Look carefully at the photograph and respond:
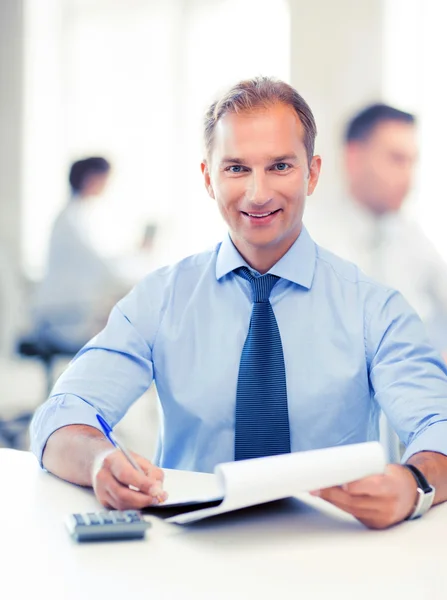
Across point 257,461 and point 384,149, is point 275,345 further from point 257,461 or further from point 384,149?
point 384,149

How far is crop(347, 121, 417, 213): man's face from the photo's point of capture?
4.27 m

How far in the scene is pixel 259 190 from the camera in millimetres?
1499

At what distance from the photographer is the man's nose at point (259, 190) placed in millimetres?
1497

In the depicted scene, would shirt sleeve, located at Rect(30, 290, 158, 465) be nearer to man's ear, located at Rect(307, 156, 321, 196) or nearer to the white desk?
the white desk

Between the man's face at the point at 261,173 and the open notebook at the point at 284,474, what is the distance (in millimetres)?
627

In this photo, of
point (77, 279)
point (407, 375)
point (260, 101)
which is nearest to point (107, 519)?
point (407, 375)

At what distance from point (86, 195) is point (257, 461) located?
4.01 meters

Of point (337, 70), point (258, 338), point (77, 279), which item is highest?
point (337, 70)

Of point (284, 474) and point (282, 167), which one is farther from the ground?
point (282, 167)

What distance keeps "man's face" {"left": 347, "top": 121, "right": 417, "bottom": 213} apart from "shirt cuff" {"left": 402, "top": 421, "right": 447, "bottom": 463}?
3.12 metres

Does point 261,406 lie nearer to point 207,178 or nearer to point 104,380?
point 104,380

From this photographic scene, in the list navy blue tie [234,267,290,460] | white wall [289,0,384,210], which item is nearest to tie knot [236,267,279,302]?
navy blue tie [234,267,290,460]

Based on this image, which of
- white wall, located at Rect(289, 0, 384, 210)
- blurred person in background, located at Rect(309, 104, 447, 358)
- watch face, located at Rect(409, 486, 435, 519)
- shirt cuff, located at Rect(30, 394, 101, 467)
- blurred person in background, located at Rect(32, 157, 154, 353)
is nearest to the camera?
watch face, located at Rect(409, 486, 435, 519)

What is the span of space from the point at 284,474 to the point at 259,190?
675mm
